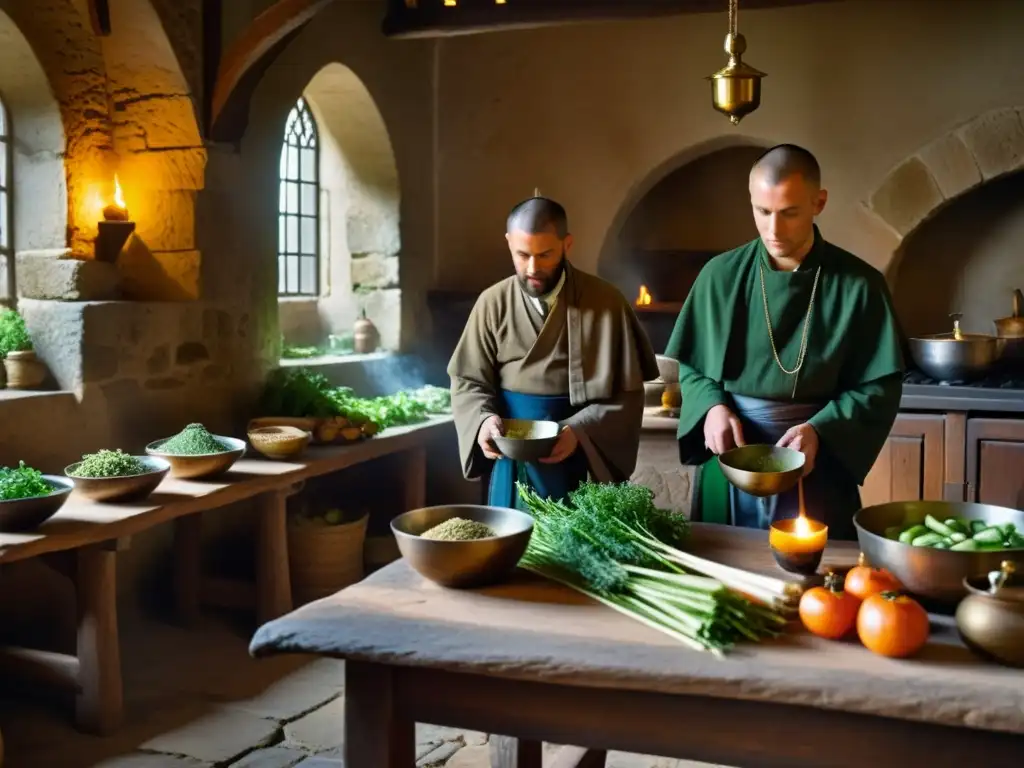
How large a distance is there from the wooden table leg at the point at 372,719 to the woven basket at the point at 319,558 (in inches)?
133

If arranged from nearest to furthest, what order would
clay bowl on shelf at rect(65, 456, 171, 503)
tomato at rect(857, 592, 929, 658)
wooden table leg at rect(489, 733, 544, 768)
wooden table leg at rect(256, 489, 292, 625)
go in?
tomato at rect(857, 592, 929, 658), wooden table leg at rect(489, 733, 544, 768), clay bowl on shelf at rect(65, 456, 171, 503), wooden table leg at rect(256, 489, 292, 625)

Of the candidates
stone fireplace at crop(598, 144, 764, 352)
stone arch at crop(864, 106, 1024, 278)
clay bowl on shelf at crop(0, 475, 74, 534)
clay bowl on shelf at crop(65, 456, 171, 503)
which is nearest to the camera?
clay bowl on shelf at crop(0, 475, 74, 534)

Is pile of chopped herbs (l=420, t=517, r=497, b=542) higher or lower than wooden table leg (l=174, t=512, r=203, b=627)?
higher

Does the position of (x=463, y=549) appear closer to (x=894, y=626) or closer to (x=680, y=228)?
(x=894, y=626)

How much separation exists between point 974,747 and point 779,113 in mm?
5345

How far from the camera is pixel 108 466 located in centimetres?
Answer: 400

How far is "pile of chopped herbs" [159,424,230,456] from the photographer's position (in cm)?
443

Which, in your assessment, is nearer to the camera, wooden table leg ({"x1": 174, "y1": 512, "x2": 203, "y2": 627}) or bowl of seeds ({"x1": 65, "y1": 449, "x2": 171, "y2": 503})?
bowl of seeds ({"x1": 65, "y1": 449, "x2": 171, "y2": 503})

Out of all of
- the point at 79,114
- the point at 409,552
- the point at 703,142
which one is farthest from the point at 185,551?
the point at 703,142

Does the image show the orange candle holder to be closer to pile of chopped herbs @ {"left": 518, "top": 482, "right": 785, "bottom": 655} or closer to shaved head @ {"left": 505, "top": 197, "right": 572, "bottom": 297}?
pile of chopped herbs @ {"left": 518, "top": 482, "right": 785, "bottom": 655}

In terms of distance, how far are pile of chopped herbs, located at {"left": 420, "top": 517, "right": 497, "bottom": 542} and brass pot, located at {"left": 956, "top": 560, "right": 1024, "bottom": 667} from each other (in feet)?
3.11

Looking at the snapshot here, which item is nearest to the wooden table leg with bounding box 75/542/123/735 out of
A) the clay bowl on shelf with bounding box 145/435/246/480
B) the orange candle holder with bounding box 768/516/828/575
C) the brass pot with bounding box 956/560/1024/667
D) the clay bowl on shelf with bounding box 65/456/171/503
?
the clay bowl on shelf with bounding box 65/456/171/503

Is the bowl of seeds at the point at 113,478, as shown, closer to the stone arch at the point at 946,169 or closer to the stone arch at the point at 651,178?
the stone arch at the point at 651,178

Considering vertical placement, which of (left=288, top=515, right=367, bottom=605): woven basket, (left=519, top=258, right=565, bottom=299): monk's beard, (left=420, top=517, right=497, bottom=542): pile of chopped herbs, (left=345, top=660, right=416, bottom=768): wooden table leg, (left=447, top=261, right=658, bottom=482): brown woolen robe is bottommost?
(left=288, top=515, right=367, bottom=605): woven basket
